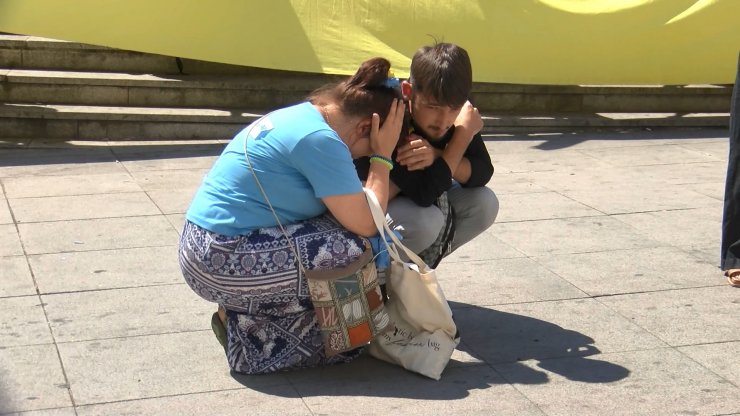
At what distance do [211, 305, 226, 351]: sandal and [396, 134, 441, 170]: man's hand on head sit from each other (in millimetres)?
847

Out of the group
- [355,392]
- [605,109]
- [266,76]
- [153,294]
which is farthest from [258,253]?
[605,109]

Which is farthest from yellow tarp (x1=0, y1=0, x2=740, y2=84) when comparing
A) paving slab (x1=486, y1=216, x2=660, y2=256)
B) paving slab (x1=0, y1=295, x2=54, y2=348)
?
paving slab (x1=0, y1=295, x2=54, y2=348)

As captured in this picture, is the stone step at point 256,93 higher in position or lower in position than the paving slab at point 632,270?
lower

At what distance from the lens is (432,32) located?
8.39 m

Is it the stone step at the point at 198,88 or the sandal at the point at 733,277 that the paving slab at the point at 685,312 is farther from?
the stone step at the point at 198,88

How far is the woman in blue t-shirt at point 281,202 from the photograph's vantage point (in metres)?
3.72

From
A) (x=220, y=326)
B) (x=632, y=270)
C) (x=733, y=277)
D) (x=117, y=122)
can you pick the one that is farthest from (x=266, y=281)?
(x=117, y=122)

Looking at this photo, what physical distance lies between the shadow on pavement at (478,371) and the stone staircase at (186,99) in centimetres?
418

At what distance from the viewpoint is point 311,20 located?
8.25 meters

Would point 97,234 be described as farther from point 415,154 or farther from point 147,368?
point 415,154

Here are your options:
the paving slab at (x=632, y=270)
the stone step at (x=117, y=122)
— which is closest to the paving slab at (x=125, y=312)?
the paving slab at (x=632, y=270)

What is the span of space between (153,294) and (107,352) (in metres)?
0.68

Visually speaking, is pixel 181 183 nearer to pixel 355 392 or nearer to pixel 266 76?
pixel 266 76

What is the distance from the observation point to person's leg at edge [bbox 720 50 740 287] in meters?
5.02
